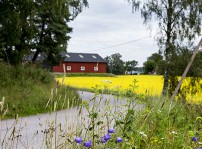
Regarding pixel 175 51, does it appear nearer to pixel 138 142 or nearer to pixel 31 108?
pixel 31 108

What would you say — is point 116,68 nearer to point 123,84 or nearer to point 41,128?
point 41,128

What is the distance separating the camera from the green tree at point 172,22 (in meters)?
25.0

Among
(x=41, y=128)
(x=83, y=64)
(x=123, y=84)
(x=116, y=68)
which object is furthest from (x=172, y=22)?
(x=83, y=64)

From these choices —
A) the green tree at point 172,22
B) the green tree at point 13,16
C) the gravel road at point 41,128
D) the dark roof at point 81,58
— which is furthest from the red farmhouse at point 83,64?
the gravel road at point 41,128

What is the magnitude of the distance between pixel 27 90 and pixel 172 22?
13.8 meters

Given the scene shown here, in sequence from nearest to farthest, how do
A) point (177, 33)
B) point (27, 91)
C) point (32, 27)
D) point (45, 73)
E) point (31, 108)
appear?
point (31, 108)
point (27, 91)
point (32, 27)
point (45, 73)
point (177, 33)

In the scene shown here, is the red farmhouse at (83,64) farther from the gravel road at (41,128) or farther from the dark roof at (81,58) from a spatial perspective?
the gravel road at (41,128)

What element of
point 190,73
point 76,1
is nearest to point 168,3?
point 190,73

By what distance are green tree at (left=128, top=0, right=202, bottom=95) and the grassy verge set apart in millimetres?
8538

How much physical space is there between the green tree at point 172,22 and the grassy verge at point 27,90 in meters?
8.54

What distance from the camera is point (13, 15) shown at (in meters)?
16.5

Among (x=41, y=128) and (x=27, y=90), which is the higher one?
(x=41, y=128)

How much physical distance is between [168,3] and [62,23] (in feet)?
52.9

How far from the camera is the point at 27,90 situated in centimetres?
1611
